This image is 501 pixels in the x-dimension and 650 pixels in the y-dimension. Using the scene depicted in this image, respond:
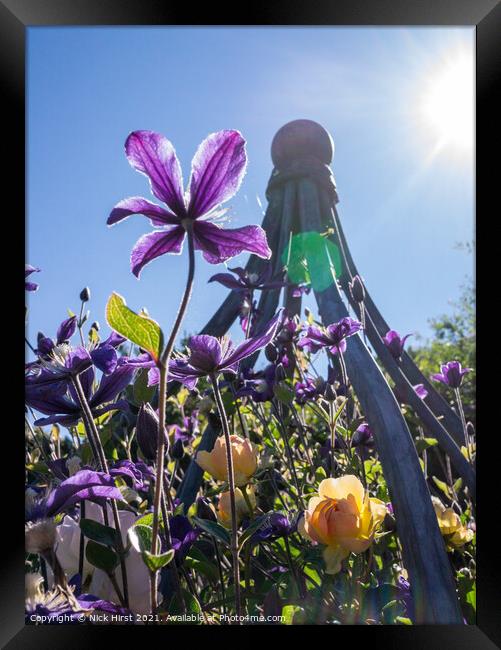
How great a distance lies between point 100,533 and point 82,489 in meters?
0.04

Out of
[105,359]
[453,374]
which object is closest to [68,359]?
[105,359]

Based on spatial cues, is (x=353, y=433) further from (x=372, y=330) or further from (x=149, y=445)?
(x=149, y=445)

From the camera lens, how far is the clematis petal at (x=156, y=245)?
0.44 metres

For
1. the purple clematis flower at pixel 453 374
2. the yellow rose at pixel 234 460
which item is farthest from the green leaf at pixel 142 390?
the purple clematis flower at pixel 453 374

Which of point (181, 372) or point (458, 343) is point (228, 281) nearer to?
point (181, 372)

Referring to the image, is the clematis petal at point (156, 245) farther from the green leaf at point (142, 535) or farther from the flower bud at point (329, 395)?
the flower bud at point (329, 395)

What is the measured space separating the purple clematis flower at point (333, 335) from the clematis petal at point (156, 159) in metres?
0.37

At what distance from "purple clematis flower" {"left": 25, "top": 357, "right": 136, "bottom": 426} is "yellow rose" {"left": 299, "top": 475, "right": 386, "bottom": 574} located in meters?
0.20

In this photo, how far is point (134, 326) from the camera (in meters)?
0.35

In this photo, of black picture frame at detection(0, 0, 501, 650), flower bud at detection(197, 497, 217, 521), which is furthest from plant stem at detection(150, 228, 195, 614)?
black picture frame at detection(0, 0, 501, 650)

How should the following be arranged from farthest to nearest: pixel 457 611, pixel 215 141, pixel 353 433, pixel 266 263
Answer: pixel 266 263 < pixel 353 433 < pixel 457 611 < pixel 215 141
